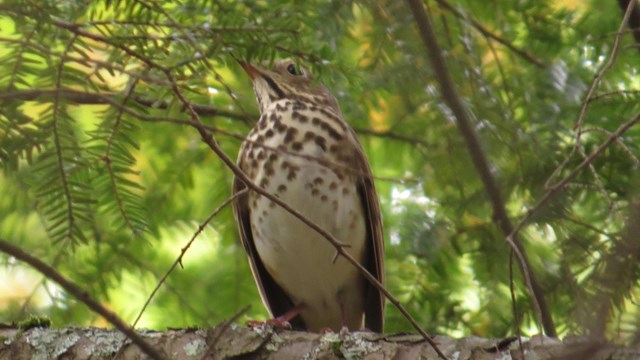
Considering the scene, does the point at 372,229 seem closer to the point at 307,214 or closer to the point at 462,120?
the point at 307,214

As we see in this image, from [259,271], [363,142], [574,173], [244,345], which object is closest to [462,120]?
[574,173]

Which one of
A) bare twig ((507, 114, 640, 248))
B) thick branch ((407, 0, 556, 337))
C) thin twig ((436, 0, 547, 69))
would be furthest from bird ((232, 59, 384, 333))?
bare twig ((507, 114, 640, 248))

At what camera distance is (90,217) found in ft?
9.94

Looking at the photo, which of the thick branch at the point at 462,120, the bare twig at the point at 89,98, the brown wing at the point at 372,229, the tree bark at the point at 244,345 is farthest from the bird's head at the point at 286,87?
the tree bark at the point at 244,345

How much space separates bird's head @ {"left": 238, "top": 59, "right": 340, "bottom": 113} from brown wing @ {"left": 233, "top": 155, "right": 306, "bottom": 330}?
1.27ft

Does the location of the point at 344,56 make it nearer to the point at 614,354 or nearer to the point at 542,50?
the point at 542,50

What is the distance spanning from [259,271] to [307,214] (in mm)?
468

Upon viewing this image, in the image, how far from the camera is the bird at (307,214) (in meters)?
3.79

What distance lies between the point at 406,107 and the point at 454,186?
0.46 metres

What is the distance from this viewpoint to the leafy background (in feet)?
9.41

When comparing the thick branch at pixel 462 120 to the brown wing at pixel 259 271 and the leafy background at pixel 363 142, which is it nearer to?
the leafy background at pixel 363 142

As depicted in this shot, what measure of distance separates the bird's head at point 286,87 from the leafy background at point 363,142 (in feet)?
0.25

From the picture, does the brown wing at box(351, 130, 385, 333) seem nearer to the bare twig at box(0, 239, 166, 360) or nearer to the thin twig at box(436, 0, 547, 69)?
the thin twig at box(436, 0, 547, 69)

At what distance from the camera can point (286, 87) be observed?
4.29 meters
